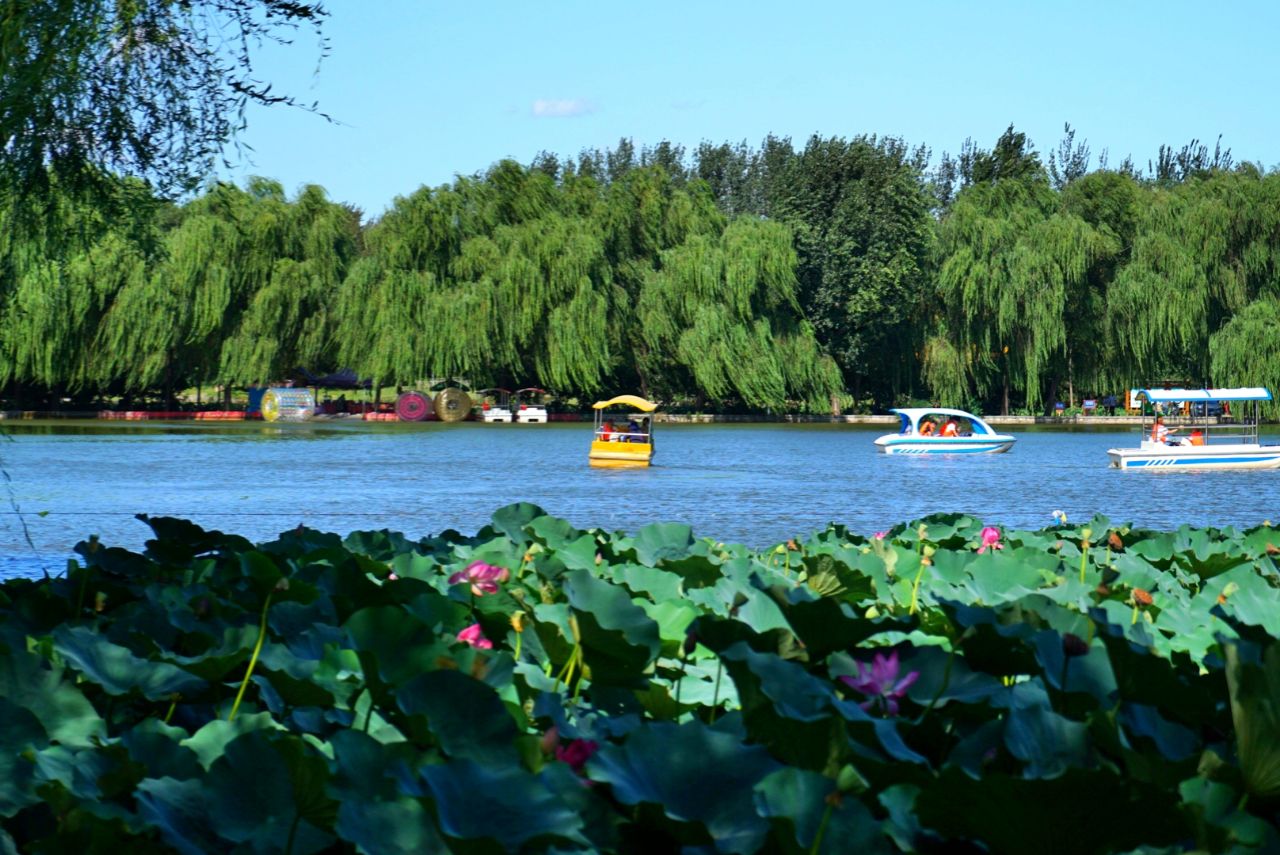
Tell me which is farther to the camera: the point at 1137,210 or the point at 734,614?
the point at 1137,210

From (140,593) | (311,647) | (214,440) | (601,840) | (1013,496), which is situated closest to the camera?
(601,840)

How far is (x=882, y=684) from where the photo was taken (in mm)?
2381

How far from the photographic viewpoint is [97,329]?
4447 cm

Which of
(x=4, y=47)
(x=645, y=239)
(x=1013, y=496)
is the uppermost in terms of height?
(x=645, y=239)

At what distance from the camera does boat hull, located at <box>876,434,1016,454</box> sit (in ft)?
130

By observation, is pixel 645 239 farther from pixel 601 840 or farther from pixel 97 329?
pixel 601 840

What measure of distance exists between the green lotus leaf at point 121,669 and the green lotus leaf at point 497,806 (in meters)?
0.91

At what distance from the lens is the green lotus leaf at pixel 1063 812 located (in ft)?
5.85

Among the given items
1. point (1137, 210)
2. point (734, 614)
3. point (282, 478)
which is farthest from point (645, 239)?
point (734, 614)

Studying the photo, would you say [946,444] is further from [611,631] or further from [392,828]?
[392,828]

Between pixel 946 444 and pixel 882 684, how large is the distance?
1508 inches

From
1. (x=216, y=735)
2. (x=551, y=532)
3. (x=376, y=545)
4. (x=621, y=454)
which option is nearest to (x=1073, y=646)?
(x=216, y=735)

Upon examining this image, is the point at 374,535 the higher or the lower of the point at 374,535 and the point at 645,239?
the lower

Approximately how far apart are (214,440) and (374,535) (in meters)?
37.2
